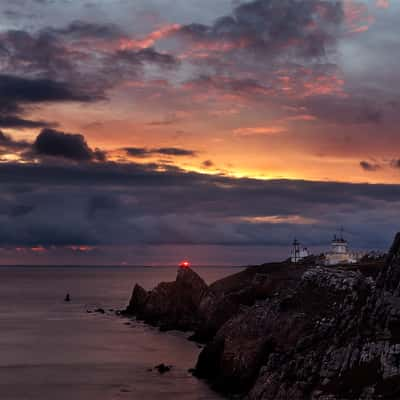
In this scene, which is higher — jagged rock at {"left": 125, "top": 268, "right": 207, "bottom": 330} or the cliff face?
the cliff face

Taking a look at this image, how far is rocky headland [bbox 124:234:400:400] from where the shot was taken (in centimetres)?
5762

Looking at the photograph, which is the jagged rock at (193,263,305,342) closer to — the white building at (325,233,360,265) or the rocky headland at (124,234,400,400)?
the rocky headland at (124,234,400,400)

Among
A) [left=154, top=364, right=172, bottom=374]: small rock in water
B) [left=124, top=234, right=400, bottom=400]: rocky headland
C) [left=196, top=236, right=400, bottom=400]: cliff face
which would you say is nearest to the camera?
[left=196, top=236, right=400, bottom=400]: cliff face

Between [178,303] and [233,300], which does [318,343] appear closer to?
[233,300]

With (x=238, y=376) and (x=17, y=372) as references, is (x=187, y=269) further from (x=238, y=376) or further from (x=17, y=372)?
(x=238, y=376)

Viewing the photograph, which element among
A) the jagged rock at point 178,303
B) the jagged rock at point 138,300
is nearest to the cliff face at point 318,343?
the jagged rock at point 178,303

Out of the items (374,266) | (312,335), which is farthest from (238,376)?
(374,266)

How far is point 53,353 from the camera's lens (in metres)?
119

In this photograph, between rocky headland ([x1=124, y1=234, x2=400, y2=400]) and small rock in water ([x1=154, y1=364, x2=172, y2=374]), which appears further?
small rock in water ([x1=154, y1=364, x2=172, y2=374])

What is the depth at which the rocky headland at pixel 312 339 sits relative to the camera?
57625 millimetres

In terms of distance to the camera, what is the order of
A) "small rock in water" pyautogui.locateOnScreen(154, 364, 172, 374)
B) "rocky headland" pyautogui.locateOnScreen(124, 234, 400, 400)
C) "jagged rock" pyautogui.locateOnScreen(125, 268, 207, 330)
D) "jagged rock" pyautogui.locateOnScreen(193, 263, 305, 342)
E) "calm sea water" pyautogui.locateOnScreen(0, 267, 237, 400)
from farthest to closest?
"jagged rock" pyautogui.locateOnScreen(125, 268, 207, 330) → "jagged rock" pyautogui.locateOnScreen(193, 263, 305, 342) → "small rock in water" pyautogui.locateOnScreen(154, 364, 172, 374) → "calm sea water" pyautogui.locateOnScreen(0, 267, 237, 400) → "rocky headland" pyautogui.locateOnScreen(124, 234, 400, 400)

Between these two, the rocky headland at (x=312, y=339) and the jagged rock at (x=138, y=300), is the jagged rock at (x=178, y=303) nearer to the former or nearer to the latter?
the jagged rock at (x=138, y=300)

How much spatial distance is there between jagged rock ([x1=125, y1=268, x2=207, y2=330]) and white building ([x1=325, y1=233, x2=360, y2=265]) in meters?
36.8

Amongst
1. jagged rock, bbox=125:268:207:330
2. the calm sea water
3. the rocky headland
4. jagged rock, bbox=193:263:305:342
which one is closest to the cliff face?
the rocky headland
